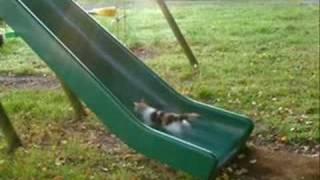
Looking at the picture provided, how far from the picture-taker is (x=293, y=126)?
317 cm

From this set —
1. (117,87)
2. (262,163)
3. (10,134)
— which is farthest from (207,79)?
(10,134)

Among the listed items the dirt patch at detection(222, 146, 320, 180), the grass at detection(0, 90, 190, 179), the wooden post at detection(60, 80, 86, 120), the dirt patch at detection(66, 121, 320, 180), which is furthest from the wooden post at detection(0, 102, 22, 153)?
the dirt patch at detection(222, 146, 320, 180)

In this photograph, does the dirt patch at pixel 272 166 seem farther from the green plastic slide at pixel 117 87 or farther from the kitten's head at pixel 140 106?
the kitten's head at pixel 140 106

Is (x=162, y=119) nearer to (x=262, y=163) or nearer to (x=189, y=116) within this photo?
(x=189, y=116)

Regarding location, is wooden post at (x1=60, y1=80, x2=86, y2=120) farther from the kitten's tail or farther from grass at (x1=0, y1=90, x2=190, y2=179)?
the kitten's tail

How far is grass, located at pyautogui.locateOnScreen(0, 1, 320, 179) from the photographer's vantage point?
2.69 m

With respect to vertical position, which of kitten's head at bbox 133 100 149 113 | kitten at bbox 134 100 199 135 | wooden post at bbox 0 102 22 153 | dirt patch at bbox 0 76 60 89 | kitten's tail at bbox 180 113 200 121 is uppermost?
kitten's head at bbox 133 100 149 113

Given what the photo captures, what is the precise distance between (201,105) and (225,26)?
2.76 metres

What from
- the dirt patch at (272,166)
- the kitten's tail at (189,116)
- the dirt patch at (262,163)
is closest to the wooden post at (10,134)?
the dirt patch at (262,163)

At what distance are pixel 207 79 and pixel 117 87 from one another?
1278 mm

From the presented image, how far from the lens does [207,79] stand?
4070mm

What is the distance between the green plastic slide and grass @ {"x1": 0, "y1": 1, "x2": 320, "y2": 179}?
0.71ft

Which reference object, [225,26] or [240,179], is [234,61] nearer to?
[225,26]

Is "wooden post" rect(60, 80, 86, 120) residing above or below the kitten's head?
below
